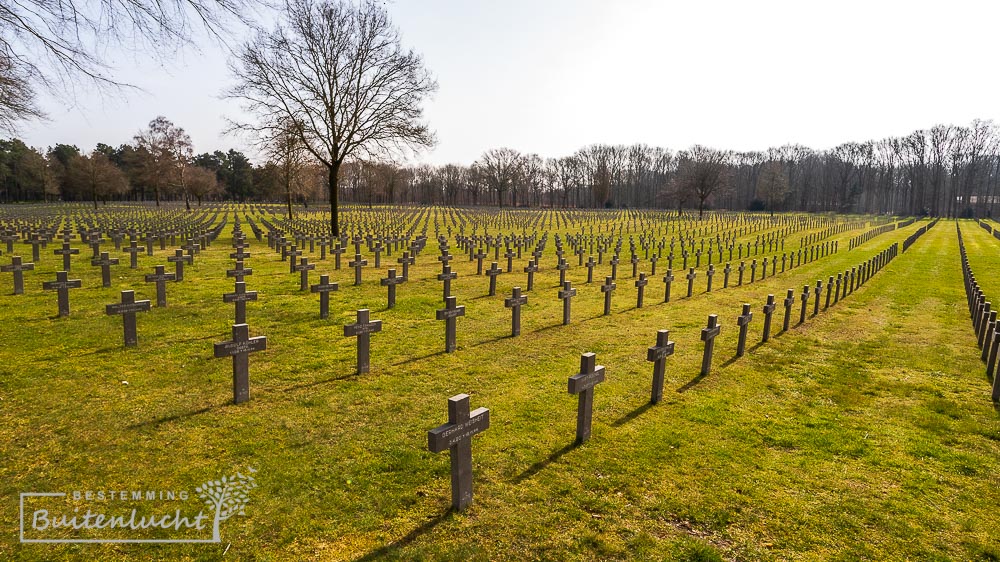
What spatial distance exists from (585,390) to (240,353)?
4.09 metres

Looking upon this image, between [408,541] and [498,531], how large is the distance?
696 mm

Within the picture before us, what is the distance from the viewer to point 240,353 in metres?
6.07

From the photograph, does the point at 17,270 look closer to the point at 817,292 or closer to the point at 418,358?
the point at 418,358

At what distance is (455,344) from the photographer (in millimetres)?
8930

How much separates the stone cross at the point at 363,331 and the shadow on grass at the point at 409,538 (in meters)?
3.50

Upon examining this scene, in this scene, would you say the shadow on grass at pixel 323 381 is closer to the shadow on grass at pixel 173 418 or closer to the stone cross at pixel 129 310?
the shadow on grass at pixel 173 418

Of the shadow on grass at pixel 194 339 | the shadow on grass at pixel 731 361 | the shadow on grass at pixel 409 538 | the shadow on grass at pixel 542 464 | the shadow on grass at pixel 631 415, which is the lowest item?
the shadow on grass at pixel 409 538

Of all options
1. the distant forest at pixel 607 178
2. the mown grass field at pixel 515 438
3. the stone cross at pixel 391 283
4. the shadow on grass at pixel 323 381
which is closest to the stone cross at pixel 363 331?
the shadow on grass at pixel 323 381

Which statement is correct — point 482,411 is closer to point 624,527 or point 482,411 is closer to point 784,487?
point 624,527

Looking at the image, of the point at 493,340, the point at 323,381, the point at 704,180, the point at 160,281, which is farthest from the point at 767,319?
the point at 704,180

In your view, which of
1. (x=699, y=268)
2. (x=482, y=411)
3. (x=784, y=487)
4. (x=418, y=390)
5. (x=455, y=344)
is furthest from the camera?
(x=699, y=268)

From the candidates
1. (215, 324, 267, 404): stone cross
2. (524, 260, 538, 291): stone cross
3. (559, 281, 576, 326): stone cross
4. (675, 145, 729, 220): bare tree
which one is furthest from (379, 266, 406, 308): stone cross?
(675, 145, 729, 220): bare tree

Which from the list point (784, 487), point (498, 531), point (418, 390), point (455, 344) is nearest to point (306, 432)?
point (418, 390)

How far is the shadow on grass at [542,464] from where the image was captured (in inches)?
188
